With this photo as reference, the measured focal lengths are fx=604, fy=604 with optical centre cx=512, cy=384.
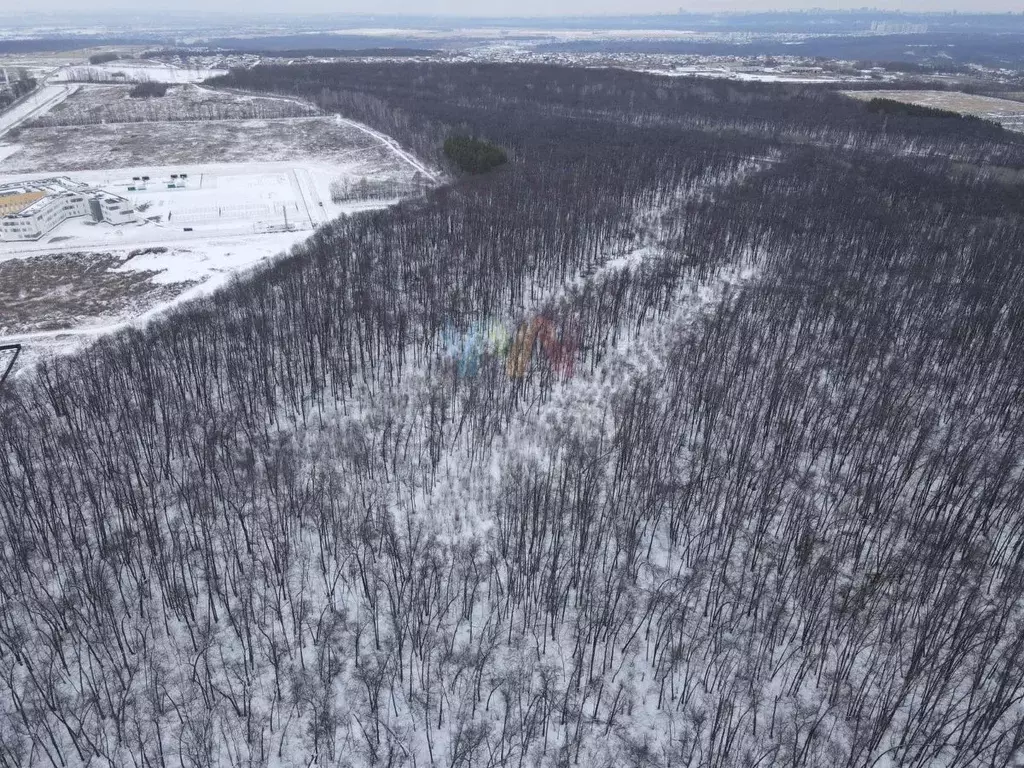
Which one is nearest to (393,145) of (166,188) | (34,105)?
(166,188)

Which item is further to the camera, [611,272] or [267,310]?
[611,272]

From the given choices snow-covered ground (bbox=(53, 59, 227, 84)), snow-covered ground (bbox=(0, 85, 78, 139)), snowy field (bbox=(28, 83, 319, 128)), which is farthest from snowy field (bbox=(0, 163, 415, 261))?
snow-covered ground (bbox=(53, 59, 227, 84))

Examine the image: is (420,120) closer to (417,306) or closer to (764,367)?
(417,306)

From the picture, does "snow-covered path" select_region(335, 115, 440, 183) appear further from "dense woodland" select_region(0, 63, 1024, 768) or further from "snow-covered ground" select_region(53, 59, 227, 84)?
"snow-covered ground" select_region(53, 59, 227, 84)

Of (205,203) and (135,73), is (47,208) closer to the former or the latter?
(205,203)

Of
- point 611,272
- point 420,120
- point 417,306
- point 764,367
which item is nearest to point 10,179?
point 420,120
